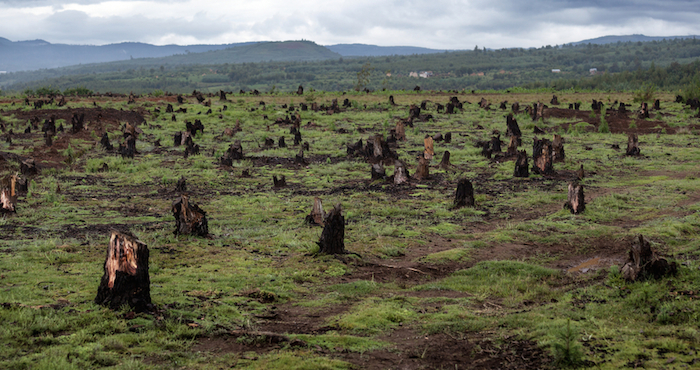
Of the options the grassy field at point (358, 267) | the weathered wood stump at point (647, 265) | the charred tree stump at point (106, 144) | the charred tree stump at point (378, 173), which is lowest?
the grassy field at point (358, 267)

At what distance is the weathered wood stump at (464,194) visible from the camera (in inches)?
630

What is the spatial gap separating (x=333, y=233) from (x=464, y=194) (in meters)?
6.07

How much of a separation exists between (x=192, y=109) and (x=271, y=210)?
98.4ft

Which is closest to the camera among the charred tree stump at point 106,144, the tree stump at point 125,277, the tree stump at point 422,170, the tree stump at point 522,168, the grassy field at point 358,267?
the grassy field at point 358,267

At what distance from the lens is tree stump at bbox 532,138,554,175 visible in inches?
Result: 805

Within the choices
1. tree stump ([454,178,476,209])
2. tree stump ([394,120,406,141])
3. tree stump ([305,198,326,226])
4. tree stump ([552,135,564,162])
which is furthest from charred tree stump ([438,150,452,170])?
tree stump ([305,198,326,226])

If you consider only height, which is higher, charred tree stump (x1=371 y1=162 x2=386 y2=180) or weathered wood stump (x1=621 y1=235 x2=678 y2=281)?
weathered wood stump (x1=621 y1=235 x2=678 y2=281)

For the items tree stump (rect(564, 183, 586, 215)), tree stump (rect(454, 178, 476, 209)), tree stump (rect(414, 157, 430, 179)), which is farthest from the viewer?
tree stump (rect(414, 157, 430, 179))

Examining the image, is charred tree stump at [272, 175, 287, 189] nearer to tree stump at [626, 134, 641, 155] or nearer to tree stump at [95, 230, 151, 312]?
tree stump at [95, 230, 151, 312]

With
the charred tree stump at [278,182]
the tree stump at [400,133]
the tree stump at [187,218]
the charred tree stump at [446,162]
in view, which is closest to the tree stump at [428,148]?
the charred tree stump at [446,162]

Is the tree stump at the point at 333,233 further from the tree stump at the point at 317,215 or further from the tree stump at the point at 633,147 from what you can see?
the tree stump at the point at 633,147

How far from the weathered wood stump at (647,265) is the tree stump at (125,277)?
6696 mm

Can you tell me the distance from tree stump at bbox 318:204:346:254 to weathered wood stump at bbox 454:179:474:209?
19.1 ft

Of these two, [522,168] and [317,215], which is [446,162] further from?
[317,215]
